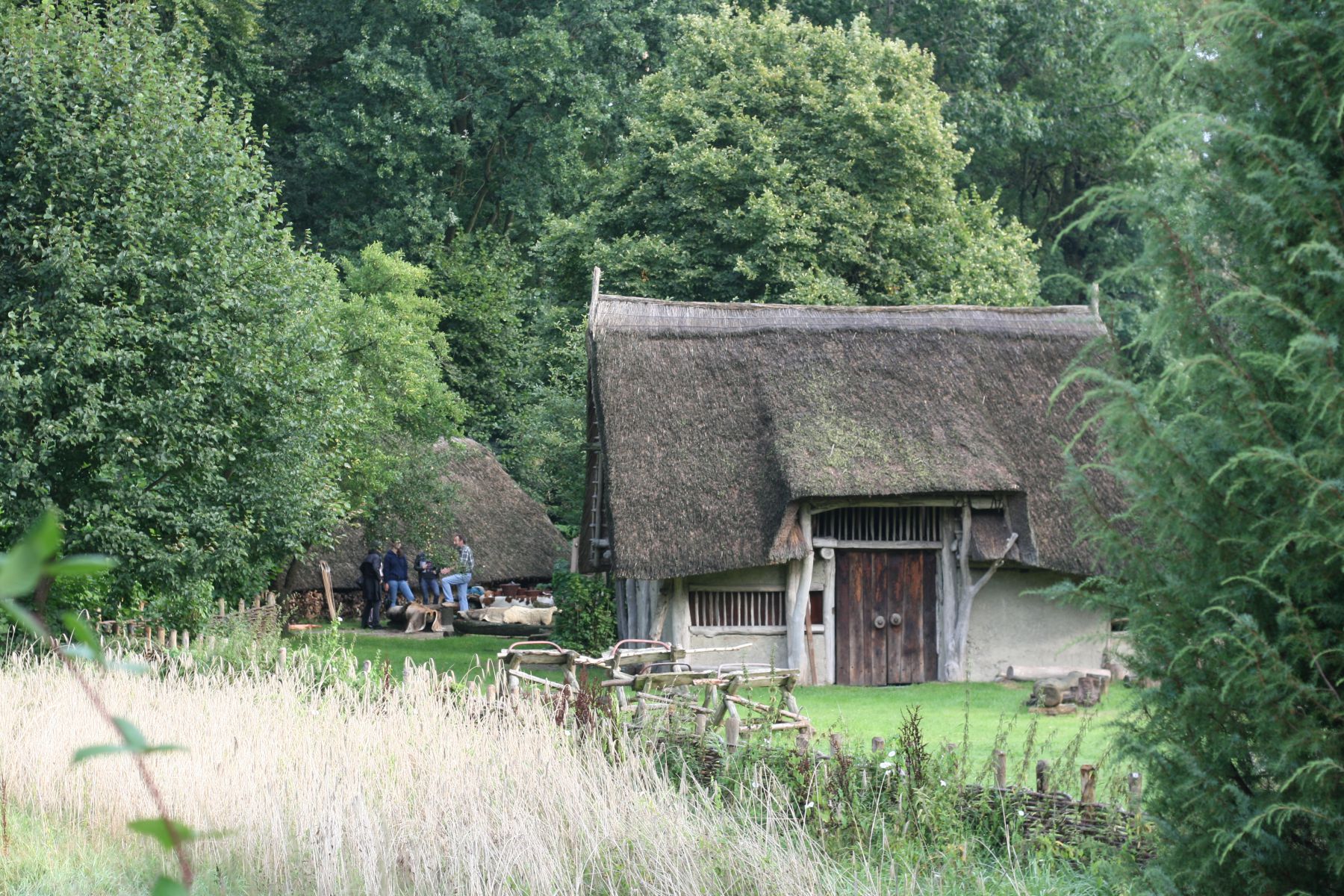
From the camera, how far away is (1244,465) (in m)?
4.07

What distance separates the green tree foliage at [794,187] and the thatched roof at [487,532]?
5.55 m

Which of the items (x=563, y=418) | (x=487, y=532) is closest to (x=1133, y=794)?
(x=563, y=418)

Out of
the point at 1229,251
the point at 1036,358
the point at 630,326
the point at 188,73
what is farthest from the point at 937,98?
the point at 1229,251

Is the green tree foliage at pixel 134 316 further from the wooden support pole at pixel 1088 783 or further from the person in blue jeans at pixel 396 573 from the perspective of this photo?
the wooden support pole at pixel 1088 783

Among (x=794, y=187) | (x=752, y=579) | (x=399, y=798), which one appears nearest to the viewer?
(x=399, y=798)

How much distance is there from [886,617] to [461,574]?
10.3 meters

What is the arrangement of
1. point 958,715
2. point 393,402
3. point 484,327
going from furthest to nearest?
point 484,327 < point 393,402 < point 958,715

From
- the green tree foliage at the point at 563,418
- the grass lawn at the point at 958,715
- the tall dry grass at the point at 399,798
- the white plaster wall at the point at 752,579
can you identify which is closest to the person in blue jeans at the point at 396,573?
the green tree foliage at the point at 563,418

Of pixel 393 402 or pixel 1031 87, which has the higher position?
pixel 1031 87

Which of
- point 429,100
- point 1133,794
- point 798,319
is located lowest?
point 1133,794

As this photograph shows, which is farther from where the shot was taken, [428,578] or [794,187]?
[428,578]

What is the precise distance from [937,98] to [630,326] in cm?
1038

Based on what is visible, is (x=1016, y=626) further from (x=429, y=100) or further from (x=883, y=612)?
(x=429, y=100)

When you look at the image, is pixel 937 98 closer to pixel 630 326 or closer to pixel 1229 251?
pixel 630 326
